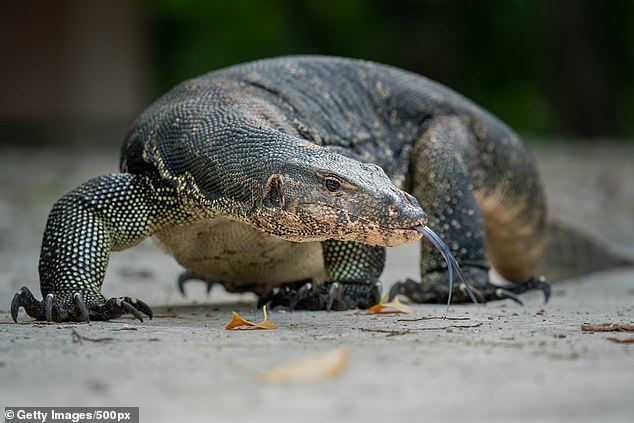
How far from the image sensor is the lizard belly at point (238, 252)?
202 inches

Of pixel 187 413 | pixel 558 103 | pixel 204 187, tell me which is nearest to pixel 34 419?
pixel 187 413

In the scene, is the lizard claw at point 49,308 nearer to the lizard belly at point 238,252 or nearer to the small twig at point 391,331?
the lizard belly at point 238,252

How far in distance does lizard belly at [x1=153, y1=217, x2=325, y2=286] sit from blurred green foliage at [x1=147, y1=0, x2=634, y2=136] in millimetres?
13829

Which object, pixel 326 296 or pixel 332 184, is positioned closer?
pixel 332 184

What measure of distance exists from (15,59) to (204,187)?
12308 millimetres

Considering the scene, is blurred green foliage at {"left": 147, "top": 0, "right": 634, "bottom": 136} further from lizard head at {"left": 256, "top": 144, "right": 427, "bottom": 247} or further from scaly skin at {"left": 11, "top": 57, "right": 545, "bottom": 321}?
lizard head at {"left": 256, "top": 144, "right": 427, "bottom": 247}

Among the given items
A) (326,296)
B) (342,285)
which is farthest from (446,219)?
(326,296)

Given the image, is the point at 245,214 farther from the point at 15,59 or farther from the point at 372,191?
the point at 15,59

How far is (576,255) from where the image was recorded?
27.6 ft

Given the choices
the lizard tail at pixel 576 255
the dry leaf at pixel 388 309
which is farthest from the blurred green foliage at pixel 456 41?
the dry leaf at pixel 388 309

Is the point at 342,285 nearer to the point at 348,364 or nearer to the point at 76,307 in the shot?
the point at 76,307

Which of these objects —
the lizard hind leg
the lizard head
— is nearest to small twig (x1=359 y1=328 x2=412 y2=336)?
the lizard head

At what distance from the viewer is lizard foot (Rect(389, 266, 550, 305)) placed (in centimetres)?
564

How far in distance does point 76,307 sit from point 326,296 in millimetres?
1306
